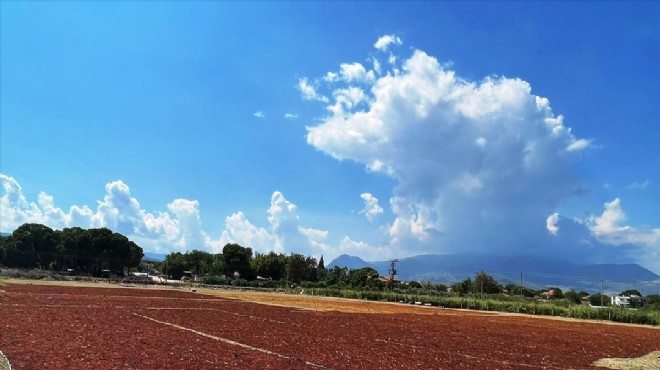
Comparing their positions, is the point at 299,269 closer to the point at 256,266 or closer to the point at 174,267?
the point at 256,266

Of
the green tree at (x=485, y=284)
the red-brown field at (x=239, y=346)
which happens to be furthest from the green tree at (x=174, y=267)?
the red-brown field at (x=239, y=346)

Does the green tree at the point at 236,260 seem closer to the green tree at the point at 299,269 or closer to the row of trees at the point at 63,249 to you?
the green tree at the point at 299,269

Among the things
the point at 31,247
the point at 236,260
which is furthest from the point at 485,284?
the point at 31,247

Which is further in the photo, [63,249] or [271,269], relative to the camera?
[271,269]

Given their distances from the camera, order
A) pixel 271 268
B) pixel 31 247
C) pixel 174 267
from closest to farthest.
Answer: pixel 31 247 < pixel 271 268 < pixel 174 267

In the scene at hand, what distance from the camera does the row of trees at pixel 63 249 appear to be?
326 ft

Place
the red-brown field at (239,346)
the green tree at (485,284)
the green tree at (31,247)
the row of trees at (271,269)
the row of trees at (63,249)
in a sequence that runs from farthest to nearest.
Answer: the row of trees at (271,269) < the green tree at (485,284) < the row of trees at (63,249) < the green tree at (31,247) < the red-brown field at (239,346)

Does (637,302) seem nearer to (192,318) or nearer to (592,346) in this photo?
(592,346)

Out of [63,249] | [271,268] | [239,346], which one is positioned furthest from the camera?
[271,268]

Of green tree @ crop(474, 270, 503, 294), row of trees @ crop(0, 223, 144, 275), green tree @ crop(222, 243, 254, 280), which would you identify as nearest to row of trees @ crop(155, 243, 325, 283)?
green tree @ crop(222, 243, 254, 280)

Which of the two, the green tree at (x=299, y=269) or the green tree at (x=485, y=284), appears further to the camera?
the green tree at (x=299, y=269)

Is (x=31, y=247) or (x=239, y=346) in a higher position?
(x=31, y=247)

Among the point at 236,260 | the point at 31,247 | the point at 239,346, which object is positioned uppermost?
the point at 236,260

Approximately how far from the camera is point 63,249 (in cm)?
9994
